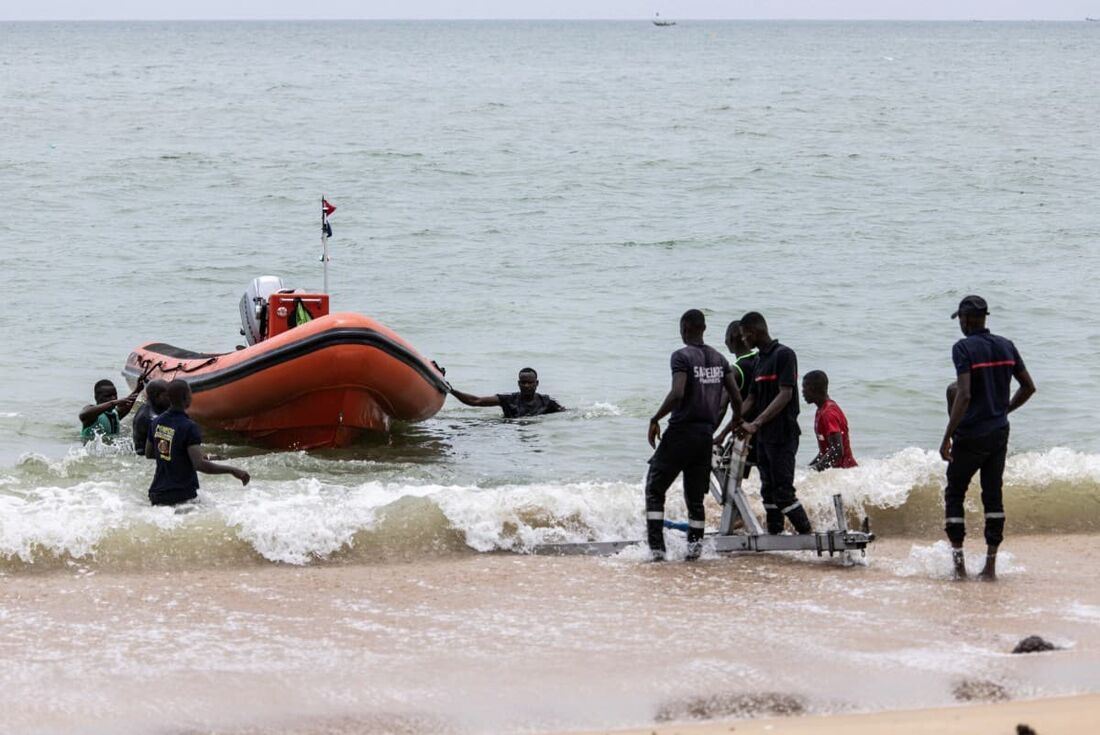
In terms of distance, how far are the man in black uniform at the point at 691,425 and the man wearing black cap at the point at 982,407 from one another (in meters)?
1.04

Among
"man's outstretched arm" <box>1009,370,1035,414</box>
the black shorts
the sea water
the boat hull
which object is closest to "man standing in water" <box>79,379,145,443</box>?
the sea water

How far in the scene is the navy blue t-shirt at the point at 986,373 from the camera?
666 centimetres

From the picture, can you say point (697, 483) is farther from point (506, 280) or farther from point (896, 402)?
point (506, 280)

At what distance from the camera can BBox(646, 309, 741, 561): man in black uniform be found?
7.04 meters

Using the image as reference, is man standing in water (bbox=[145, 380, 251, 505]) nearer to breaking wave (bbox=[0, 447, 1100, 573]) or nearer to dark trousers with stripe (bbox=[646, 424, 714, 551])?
breaking wave (bbox=[0, 447, 1100, 573])

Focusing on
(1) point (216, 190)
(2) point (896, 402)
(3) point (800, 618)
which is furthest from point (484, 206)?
(3) point (800, 618)

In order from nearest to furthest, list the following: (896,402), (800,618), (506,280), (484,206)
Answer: (800,618), (896,402), (506,280), (484,206)

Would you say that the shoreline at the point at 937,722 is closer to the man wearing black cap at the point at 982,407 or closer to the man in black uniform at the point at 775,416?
the man wearing black cap at the point at 982,407

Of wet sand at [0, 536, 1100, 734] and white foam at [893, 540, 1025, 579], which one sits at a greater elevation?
white foam at [893, 540, 1025, 579]

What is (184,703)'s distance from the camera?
5336mm

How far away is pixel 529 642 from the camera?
6000 millimetres

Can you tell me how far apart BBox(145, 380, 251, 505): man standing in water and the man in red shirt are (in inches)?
125

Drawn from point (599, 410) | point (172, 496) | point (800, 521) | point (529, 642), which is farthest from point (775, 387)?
point (599, 410)

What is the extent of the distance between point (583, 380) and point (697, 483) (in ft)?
22.9
